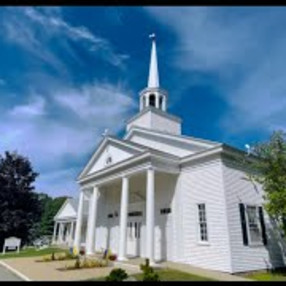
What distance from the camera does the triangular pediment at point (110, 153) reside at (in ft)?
58.2

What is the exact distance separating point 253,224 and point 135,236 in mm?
7336

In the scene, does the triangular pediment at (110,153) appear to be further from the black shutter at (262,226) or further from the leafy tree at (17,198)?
the leafy tree at (17,198)

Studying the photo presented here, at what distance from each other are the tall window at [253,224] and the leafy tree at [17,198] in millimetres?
25959

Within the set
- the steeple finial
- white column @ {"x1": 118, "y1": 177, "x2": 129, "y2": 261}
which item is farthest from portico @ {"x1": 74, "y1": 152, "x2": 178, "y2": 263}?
the steeple finial

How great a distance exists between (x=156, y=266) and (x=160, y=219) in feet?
12.5

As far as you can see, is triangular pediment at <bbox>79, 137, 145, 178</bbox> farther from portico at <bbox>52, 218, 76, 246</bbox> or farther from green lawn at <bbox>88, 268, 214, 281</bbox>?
portico at <bbox>52, 218, 76, 246</bbox>

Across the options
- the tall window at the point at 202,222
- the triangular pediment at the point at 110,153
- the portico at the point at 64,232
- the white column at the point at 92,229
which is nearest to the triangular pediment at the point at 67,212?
the portico at the point at 64,232

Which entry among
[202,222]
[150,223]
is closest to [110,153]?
[150,223]

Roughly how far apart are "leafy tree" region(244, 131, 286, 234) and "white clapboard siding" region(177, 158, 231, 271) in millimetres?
2130

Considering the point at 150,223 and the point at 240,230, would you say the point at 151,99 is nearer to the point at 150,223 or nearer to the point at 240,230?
the point at 150,223

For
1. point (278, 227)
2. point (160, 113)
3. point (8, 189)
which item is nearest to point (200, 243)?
point (278, 227)

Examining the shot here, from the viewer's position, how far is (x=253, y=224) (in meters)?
14.6
